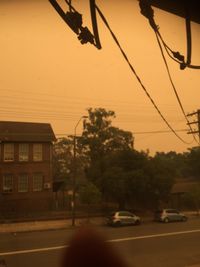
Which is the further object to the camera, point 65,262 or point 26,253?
point 26,253

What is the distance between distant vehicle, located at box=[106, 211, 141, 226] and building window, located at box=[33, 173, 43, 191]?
1.20m

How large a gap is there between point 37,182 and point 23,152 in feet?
4.26

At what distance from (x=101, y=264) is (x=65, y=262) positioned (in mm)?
64

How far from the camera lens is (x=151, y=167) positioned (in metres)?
6.62

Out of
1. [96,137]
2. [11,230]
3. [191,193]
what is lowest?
[11,230]

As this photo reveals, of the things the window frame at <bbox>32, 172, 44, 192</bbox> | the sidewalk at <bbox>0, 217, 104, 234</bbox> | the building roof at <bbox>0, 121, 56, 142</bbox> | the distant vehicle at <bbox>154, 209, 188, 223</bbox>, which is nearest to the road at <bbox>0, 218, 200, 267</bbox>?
the sidewalk at <bbox>0, 217, 104, 234</bbox>

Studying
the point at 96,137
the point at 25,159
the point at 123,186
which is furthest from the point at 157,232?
the point at 25,159

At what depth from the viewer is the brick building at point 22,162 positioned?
12.1 ft

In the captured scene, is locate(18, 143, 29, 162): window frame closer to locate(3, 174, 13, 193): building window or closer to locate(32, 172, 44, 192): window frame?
locate(3, 174, 13, 193): building window

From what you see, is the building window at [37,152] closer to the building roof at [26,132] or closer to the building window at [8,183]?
the building roof at [26,132]

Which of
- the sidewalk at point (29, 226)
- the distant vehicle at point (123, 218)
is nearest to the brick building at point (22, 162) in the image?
the sidewalk at point (29, 226)

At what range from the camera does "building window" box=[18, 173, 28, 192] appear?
167 inches

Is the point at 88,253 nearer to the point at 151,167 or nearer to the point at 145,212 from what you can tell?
the point at 145,212

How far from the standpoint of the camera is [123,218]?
567cm
